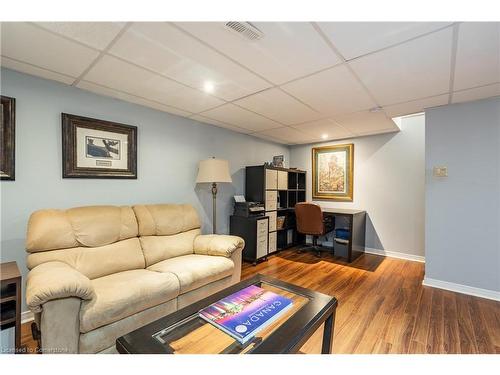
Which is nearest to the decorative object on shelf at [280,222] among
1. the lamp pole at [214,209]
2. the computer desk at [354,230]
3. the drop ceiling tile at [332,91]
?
the computer desk at [354,230]

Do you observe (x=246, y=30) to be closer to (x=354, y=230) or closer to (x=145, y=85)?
(x=145, y=85)

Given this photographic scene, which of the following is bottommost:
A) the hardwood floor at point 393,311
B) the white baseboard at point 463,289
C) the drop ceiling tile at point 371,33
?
the hardwood floor at point 393,311

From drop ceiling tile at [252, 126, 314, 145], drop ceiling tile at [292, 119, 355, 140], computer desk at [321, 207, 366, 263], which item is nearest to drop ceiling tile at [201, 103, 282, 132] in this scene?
drop ceiling tile at [252, 126, 314, 145]

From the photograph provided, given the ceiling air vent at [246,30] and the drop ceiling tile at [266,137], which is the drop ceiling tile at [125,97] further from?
the ceiling air vent at [246,30]

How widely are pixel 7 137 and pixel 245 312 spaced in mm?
2376

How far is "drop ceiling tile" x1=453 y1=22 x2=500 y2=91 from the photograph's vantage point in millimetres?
1411

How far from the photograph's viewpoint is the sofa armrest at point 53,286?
131 cm

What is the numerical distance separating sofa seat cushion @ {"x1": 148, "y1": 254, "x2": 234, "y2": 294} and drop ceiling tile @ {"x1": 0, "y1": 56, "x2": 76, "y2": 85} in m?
1.93

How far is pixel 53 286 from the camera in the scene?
1.36m

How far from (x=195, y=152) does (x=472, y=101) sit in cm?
343

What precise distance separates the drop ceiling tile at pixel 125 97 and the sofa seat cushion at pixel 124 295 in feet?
5.95

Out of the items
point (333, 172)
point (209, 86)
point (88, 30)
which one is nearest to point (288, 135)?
point (333, 172)

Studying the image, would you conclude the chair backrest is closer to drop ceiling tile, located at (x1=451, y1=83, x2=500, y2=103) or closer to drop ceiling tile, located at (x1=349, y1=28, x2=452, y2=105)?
drop ceiling tile, located at (x1=349, y1=28, x2=452, y2=105)
